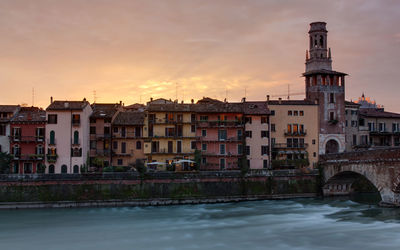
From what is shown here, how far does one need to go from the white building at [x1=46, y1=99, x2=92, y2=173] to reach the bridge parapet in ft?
109

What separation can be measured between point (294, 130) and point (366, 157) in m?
18.0

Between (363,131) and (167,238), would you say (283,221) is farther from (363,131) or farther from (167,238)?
(363,131)

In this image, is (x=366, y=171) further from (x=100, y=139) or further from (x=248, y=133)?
(x=100, y=139)

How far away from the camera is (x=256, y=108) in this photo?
66.6 m

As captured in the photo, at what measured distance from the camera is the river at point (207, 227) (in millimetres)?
34031

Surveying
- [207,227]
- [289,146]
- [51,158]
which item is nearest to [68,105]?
[51,158]

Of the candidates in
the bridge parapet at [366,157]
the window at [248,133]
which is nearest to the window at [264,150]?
the window at [248,133]

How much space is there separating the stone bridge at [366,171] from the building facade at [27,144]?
128 ft

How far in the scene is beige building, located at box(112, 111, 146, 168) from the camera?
61.9 meters

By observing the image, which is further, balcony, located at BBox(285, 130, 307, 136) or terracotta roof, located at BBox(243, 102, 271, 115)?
balcony, located at BBox(285, 130, 307, 136)

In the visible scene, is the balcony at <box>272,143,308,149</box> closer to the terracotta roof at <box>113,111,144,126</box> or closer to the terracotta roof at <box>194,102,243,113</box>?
the terracotta roof at <box>194,102,243,113</box>

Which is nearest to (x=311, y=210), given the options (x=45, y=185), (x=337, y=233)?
(x=337, y=233)

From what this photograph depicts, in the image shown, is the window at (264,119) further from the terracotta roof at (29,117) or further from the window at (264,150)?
the terracotta roof at (29,117)

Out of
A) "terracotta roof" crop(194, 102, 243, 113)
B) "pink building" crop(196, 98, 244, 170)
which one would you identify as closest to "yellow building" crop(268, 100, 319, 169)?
"terracotta roof" crop(194, 102, 243, 113)
